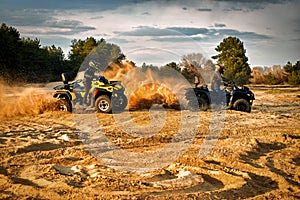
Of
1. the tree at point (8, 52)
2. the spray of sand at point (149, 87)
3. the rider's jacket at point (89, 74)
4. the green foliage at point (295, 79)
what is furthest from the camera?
the green foliage at point (295, 79)

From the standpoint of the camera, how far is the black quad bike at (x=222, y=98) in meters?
13.3

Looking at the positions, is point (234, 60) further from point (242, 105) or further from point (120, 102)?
point (120, 102)

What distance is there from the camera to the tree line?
1154 inches

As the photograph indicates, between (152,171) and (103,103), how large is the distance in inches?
243

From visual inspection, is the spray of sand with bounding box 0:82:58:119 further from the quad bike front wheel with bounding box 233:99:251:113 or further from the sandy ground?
the quad bike front wheel with bounding box 233:99:251:113

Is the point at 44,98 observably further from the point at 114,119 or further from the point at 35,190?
the point at 35,190

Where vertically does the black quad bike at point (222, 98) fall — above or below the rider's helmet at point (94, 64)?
below

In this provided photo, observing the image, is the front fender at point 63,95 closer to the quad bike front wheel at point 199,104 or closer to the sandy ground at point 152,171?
the sandy ground at point 152,171

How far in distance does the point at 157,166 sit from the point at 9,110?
24.9 ft

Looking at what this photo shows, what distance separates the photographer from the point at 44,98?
13422 millimetres

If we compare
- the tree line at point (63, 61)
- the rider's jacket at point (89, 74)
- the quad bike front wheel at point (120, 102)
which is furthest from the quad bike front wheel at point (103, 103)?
the tree line at point (63, 61)

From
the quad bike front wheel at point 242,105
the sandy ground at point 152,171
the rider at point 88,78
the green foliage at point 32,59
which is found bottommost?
the sandy ground at point 152,171

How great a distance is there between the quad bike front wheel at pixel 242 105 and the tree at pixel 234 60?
2096 cm

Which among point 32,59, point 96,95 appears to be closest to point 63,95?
point 96,95
